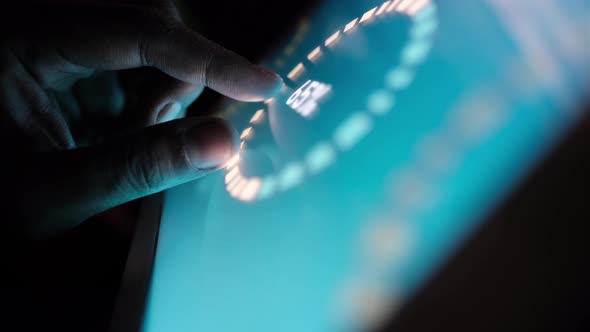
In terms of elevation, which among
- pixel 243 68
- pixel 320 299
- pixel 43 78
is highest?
pixel 43 78

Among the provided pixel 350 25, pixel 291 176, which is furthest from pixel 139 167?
pixel 350 25

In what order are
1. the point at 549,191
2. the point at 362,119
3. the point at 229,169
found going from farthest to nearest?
1. the point at 229,169
2. the point at 362,119
3. the point at 549,191

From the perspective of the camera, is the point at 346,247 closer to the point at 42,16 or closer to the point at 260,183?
the point at 260,183

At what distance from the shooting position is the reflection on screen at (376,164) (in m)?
0.24

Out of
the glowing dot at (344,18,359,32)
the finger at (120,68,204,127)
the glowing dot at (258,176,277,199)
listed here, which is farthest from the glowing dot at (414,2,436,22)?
the finger at (120,68,204,127)

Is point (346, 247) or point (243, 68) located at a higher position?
point (243, 68)

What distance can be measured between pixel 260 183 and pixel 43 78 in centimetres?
58

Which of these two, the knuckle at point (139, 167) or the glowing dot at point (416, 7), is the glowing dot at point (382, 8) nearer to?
the glowing dot at point (416, 7)

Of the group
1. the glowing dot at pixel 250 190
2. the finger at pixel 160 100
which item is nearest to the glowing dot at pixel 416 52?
the glowing dot at pixel 250 190

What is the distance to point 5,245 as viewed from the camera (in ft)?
1.76

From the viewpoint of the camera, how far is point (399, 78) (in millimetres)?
328

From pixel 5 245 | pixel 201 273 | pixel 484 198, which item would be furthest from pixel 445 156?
pixel 5 245

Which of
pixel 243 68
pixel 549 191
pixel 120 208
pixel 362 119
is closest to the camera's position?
pixel 549 191

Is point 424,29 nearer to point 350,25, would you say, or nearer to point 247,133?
point 350,25
